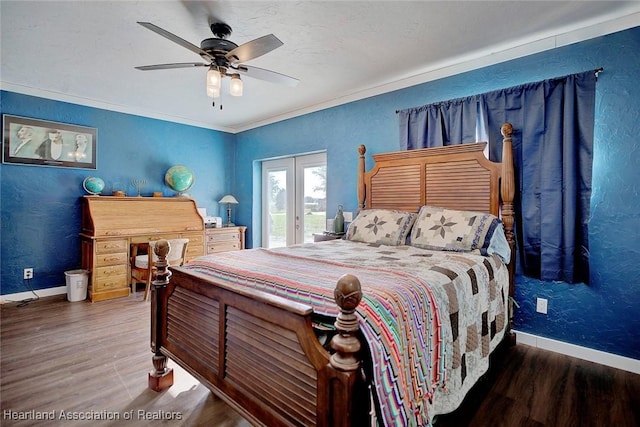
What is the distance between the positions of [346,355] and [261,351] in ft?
1.57

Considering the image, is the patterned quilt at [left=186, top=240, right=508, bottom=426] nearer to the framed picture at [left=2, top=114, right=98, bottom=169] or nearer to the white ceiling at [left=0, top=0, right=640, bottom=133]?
the white ceiling at [left=0, top=0, right=640, bottom=133]

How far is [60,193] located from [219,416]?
373cm

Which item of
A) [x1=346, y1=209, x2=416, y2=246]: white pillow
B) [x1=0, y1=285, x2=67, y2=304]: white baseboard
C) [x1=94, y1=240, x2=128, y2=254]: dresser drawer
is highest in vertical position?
[x1=346, y1=209, x2=416, y2=246]: white pillow

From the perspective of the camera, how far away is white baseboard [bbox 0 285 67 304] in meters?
3.56

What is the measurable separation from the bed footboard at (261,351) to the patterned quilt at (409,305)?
5.0 inches

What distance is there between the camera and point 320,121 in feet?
13.9

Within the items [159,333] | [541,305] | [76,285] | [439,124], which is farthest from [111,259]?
[541,305]

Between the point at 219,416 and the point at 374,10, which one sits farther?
the point at 374,10

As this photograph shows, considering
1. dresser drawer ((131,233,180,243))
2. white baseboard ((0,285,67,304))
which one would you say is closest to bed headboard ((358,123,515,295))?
dresser drawer ((131,233,180,243))

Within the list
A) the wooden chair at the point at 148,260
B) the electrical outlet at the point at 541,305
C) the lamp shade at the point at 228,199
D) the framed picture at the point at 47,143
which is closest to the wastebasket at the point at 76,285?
the wooden chair at the point at 148,260

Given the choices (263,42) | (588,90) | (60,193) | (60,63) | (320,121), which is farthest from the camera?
(320,121)

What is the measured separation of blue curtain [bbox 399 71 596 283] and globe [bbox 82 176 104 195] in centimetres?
456

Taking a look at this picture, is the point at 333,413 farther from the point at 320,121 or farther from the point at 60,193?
the point at 60,193

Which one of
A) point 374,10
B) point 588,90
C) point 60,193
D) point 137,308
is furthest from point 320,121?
point 60,193
